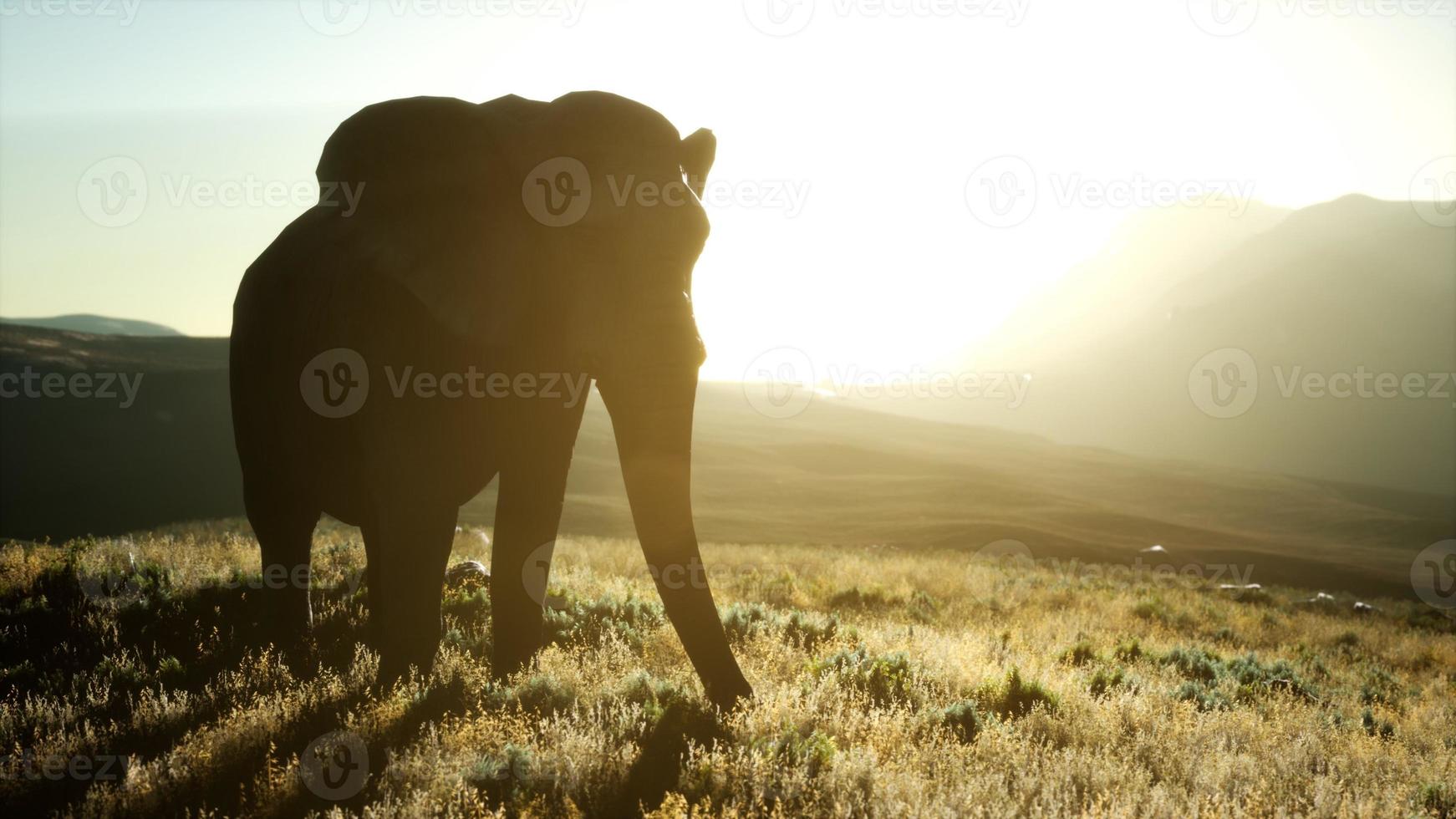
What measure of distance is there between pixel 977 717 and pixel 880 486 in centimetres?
5351

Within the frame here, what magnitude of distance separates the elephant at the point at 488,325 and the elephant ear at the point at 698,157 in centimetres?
1

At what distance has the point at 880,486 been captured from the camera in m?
58.8

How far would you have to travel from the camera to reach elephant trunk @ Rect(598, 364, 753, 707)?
5090mm

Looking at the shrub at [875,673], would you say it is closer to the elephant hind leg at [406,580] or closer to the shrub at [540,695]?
the shrub at [540,695]

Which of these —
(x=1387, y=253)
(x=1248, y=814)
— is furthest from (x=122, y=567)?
(x=1387, y=253)

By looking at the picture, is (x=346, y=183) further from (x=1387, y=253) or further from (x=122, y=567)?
(x=1387, y=253)
